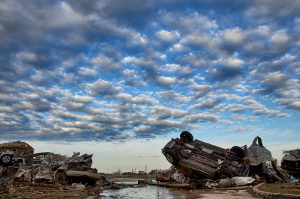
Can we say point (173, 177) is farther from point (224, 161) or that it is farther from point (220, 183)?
point (220, 183)

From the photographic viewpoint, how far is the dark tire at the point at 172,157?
38.6 metres

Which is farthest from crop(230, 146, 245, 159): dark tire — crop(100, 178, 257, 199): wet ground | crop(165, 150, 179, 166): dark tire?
crop(100, 178, 257, 199): wet ground

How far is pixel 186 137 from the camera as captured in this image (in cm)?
4150

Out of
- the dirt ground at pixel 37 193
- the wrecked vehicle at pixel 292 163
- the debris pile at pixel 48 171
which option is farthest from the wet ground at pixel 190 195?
the wrecked vehicle at pixel 292 163

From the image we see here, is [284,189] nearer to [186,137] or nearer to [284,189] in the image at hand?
[284,189]

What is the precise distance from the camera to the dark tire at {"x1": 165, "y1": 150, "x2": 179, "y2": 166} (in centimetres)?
3862

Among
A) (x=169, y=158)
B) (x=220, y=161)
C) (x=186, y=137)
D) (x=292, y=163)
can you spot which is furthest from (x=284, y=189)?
(x=292, y=163)

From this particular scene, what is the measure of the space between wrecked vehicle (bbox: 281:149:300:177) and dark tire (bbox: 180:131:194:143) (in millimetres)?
11327

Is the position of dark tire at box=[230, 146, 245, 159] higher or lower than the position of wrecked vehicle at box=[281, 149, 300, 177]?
higher

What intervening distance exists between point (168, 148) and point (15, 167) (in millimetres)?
16590

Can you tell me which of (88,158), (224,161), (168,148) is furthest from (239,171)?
(88,158)

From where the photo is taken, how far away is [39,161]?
122ft

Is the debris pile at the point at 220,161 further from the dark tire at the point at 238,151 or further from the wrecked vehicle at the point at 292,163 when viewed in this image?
the wrecked vehicle at the point at 292,163

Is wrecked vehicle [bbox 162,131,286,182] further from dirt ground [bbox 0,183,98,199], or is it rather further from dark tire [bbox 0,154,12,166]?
dark tire [bbox 0,154,12,166]
